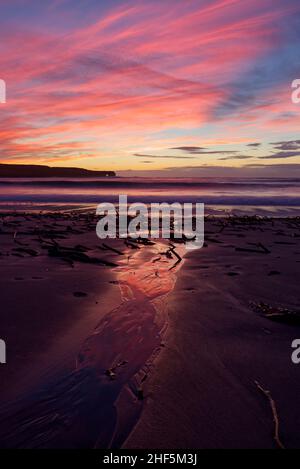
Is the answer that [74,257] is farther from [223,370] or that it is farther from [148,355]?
[223,370]

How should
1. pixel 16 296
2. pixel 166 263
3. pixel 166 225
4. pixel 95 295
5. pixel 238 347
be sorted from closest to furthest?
1. pixel 238 347
2. pixel 16 296
3. pixel 95 295
4. pixel 166 263
5. pixel 166 225

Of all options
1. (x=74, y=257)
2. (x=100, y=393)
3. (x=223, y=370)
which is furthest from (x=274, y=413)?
(x=74, y=257)

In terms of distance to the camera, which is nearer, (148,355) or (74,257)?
(148,355)

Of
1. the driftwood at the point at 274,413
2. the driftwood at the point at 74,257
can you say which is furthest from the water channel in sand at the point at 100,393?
the driftwood at the point at 74,257

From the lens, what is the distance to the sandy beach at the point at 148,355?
1.80 m

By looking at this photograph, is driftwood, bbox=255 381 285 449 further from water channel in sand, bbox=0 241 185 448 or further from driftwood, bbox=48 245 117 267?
driftwood, bbox=48 245 117 267

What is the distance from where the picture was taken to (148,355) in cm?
255

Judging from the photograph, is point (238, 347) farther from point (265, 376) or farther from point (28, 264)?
point (28, 264)

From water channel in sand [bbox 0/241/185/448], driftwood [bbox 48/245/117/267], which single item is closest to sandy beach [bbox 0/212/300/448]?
water channel in sand [bbox 0/241/185/448]

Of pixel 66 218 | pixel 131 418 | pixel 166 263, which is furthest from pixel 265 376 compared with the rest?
pixel 66 218

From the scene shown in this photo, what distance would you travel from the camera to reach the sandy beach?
1.80 meters

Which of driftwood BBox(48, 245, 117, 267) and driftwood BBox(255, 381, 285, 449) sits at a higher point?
driftwood BBox(48, 245, 117, 267)
